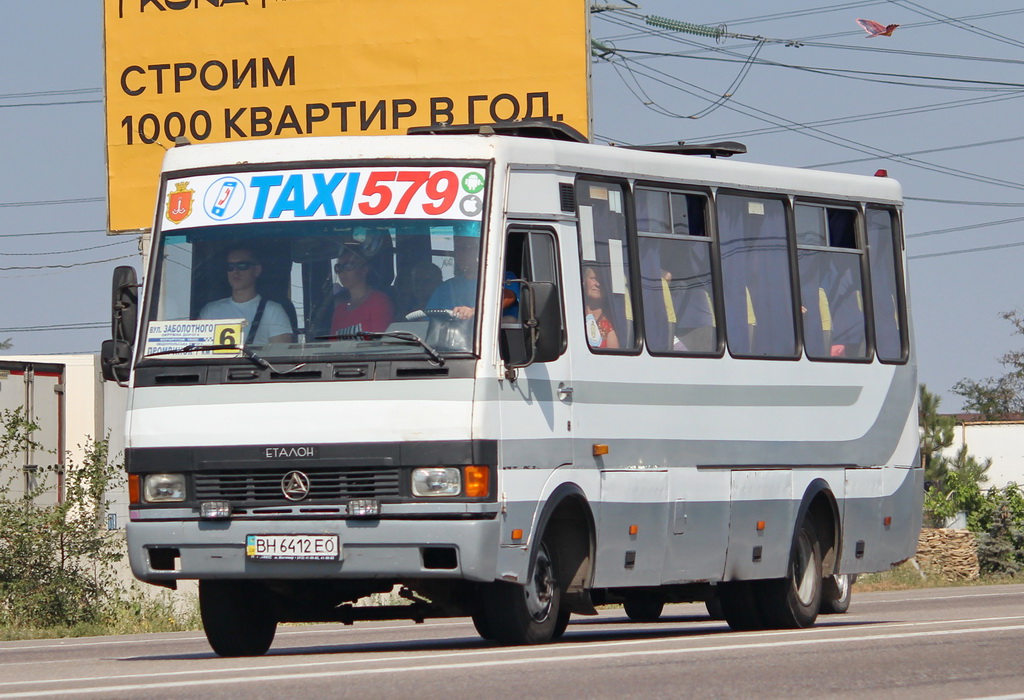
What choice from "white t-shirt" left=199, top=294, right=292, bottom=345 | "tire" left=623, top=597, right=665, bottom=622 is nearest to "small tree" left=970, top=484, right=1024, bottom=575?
"tire" left=623, top=597, right=665, bottom=622

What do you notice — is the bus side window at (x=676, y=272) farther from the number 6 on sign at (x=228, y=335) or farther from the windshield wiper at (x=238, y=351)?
the number 6 on sign at (x=228, y=335)

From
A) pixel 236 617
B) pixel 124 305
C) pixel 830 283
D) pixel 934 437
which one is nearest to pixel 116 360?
pixel 124 305

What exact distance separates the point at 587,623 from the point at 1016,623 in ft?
16.9

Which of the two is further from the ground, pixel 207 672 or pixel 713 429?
pixel 713 429

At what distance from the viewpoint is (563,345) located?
40.4 feet

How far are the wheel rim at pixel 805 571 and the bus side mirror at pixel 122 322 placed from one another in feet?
17.9

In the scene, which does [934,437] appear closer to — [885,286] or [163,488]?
[885,286]

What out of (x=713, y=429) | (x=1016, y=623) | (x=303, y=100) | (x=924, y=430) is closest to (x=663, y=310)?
(x=713, y=429)

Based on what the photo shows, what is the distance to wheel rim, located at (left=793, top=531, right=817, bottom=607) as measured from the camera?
15.1 m

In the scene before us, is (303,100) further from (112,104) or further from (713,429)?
(713,429)

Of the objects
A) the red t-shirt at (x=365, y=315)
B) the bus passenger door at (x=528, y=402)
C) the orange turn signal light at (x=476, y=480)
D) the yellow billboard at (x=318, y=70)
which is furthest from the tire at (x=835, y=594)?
the yellow billboard at (x=318, y=70)

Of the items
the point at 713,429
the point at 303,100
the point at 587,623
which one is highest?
the point at 303,100

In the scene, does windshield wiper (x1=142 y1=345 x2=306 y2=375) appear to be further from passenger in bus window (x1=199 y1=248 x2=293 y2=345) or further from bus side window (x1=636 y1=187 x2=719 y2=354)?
bus side window (x1=636 y1=187 x2=719 y2=354)

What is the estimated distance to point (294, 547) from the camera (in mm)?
11461
